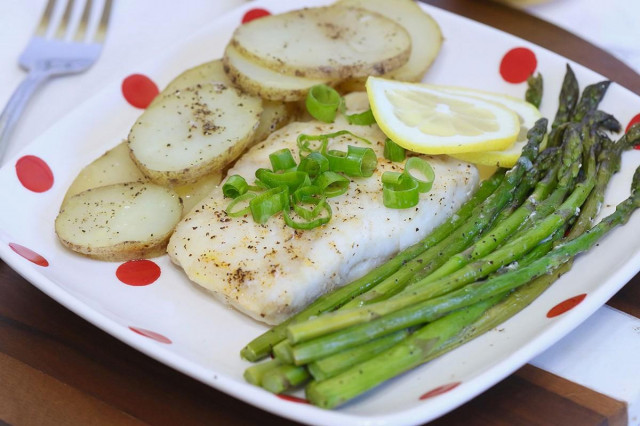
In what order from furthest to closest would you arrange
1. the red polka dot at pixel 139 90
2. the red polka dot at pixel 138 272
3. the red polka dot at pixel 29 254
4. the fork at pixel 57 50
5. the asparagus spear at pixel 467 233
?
the fork at pixel 57 50 → the red polka dot at pixel 139 90 → the red polka dot at pixel 138 272 → the red polka dot at pixel 29 254 → the asparagus spear at pixel 467 233

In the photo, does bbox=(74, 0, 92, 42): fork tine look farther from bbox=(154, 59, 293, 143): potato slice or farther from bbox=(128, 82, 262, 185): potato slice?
→ bbox=(128, 82, 262, 185): potato slice

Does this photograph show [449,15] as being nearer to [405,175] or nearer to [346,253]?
[405,175]

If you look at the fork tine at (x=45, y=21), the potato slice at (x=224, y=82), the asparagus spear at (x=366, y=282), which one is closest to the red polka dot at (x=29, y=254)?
the asparagus spear at (x=366, y=282)

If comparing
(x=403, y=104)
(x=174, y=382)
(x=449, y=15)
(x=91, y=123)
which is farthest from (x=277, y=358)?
(x=449, y=15)

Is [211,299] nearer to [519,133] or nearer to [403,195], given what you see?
[403,195]

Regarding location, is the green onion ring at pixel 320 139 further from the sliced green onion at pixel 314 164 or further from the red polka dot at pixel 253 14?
the red polka dot at pixel 253 14

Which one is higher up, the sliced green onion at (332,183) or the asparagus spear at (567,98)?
the asparagus spear at (567,98)
